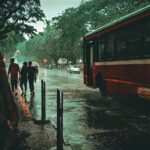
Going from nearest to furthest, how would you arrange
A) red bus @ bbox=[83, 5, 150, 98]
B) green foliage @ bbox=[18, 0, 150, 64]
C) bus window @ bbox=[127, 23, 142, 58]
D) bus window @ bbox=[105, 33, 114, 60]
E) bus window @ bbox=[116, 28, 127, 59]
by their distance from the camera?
red bus @ bbox=[83, 5, 150, 98] → bus window @ bbox=[127, 23, 142, 58] → bus window @ bbox=[116, 28, 127, 59] → bus window @ bbox=[105, 33, 114, 60] → green foliage @ bbox=[18, 0, 150, 64]

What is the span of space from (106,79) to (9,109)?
11.7 meters

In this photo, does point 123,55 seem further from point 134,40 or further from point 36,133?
point 36,133

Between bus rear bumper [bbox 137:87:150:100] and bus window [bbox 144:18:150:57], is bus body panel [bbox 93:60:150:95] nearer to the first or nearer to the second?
bus rear bumper [bbox 137:87:150:100]

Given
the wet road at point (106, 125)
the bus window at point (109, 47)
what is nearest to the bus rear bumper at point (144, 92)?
the wet road at point (106, 125)

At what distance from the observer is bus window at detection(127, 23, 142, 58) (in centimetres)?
1284

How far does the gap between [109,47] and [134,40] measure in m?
3.03

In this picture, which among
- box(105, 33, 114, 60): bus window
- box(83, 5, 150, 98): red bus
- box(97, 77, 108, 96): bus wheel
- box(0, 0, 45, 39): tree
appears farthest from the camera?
box(0, 0, 45, 39): tree

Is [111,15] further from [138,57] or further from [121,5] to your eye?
[138,57]

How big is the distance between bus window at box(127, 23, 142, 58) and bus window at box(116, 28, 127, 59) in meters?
0.44

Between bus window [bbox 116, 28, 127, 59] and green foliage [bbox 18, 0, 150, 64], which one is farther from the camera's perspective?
green foliage [bbox 18, 0, 150, 64]

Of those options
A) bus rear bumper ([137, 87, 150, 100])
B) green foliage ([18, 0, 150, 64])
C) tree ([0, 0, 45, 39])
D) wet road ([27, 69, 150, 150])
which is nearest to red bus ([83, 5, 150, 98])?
bus rear bumper ([137, 87, 150, 100])

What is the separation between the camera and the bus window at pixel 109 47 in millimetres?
15828

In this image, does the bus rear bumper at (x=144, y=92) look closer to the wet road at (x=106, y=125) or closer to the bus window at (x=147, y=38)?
the wet road at (x=106, y=125)

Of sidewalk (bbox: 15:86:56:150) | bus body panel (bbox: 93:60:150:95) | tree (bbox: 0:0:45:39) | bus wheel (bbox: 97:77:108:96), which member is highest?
tree (bbox: 0:0:45:39)
